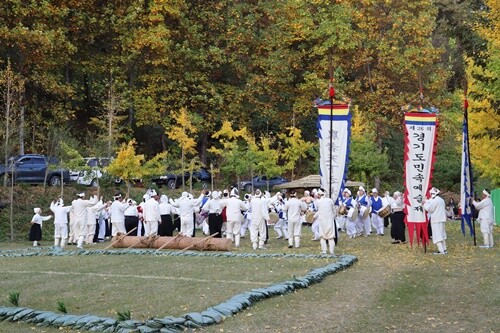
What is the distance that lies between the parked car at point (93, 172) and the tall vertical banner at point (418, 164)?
63.6ft

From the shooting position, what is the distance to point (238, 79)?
5141 centimetres

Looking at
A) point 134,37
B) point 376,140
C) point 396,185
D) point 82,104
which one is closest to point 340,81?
point 376,140

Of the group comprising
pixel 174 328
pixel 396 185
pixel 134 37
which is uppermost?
pixel 134 37

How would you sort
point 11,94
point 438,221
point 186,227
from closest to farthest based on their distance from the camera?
point 438,221, point 186,227, point 11,94

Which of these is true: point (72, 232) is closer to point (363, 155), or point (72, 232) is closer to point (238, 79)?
point (363, 155)

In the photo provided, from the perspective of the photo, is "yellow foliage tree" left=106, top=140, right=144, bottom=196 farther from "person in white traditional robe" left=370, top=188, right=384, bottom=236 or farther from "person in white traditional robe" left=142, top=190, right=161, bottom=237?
"person in white traditional robe" left=370, top=188, right=384, bottom=236

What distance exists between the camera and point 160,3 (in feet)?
146

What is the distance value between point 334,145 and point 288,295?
9.75 metres

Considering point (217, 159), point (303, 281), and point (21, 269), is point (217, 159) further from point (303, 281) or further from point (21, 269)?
point (303, 281)

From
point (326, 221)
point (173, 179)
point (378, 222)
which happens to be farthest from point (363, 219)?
point (173, 179)

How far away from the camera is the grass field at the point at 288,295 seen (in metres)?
11.8

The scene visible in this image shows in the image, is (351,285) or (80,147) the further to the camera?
(80,147)

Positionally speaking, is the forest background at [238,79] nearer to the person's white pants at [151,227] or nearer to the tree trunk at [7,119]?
the tree trunk at [7,119]

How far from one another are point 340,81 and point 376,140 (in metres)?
5.14
